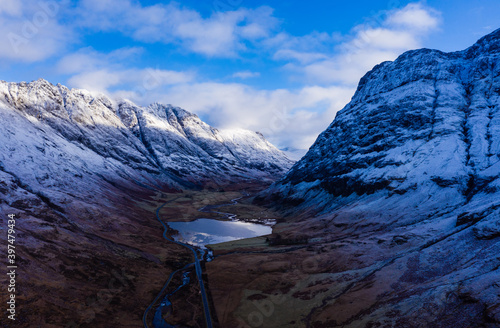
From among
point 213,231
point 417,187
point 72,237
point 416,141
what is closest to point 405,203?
point 417,187

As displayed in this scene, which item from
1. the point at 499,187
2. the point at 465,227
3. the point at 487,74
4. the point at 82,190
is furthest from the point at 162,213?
the point at 487,74

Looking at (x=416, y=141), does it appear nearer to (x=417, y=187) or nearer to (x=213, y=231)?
(x=417, y=187)

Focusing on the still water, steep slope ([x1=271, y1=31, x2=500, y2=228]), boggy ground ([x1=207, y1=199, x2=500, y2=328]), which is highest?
steep slope ([x1=271, y1=31, x2=500, y2=228])

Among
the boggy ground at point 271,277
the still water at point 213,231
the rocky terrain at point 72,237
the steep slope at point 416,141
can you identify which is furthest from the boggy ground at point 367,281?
the steep slope at point 416,141

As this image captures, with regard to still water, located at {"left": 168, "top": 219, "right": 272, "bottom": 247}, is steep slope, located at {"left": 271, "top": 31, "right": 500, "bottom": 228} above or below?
above

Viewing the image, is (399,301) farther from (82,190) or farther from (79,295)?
(82,190)

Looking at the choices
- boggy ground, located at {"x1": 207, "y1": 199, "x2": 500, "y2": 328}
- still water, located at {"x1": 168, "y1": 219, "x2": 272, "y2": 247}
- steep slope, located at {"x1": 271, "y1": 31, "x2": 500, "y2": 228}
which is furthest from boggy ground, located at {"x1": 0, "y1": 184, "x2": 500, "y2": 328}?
steep slope, located at {"x1": 271, "y1": 31, "x2": 500, "y2": 228}

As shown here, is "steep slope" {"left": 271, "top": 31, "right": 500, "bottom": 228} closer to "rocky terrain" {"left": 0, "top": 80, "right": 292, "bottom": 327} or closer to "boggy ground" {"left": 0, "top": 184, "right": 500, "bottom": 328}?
"boggy ground" {"left": 0, "top": 184, "right": 500, "bottom": 328}

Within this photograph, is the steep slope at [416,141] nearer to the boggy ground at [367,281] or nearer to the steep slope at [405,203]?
the steep slope at [405,203]
